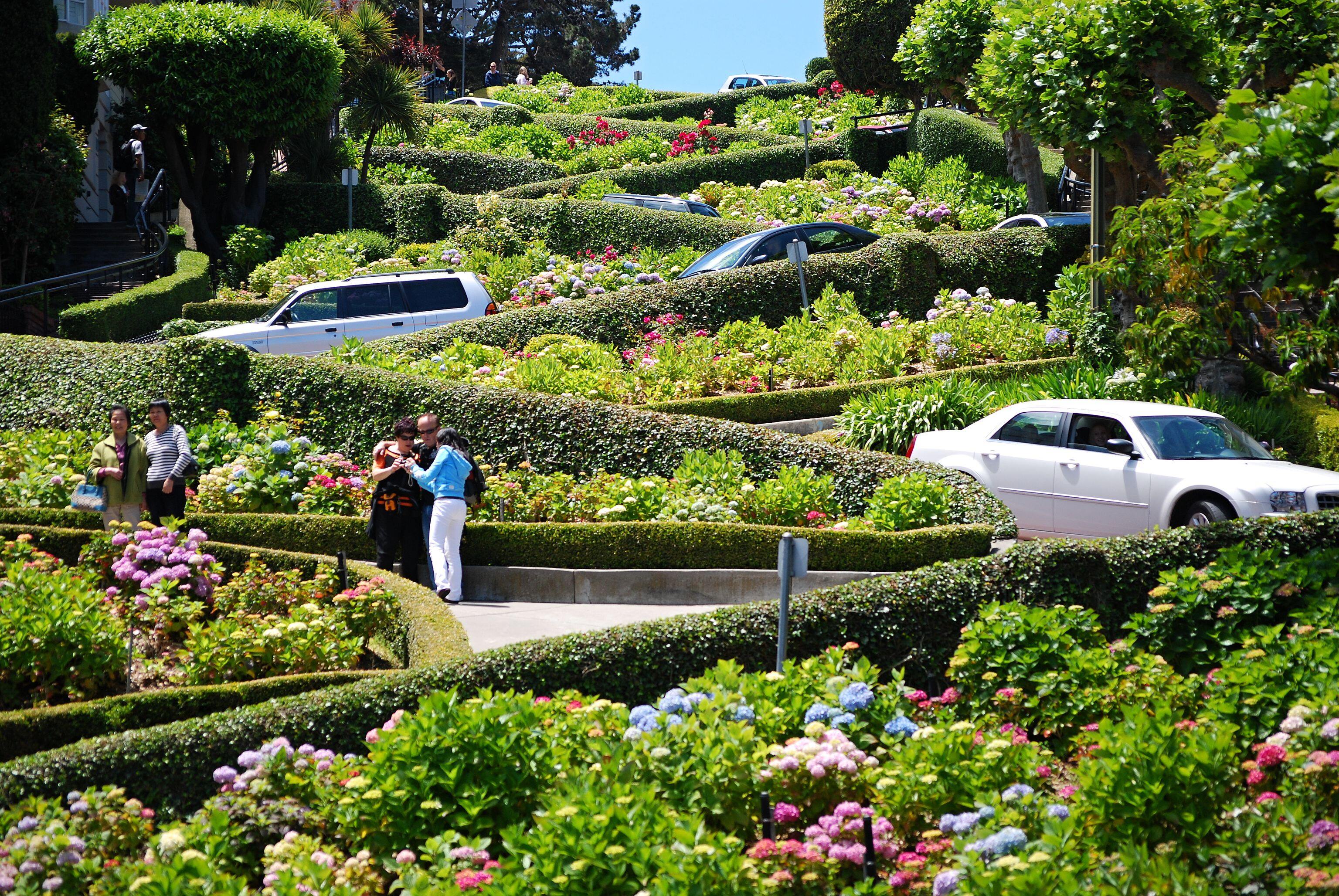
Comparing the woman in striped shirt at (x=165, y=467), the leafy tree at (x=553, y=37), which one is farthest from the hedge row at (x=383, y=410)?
the leafy tree at (x=553, y=37)

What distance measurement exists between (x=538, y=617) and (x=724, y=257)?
11871 mm

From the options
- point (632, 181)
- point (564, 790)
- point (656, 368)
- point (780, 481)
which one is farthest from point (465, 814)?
point (632, 181)

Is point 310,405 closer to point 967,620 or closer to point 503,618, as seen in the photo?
point 503,618

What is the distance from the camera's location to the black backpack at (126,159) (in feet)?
97.4

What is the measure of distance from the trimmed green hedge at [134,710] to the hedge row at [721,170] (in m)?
27.1

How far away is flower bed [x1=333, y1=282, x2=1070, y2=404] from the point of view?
1570 cm

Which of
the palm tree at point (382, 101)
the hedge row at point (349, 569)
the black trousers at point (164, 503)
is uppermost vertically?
the palm tree at point (382, 101)

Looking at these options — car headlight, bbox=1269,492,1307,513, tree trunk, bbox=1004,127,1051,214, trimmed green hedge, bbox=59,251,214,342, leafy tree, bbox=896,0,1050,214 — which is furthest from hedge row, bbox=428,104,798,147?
car headlight, bbox=1269,492,1307,513

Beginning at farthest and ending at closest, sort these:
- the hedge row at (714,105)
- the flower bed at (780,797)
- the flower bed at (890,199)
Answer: the hedge row at (714,105)
the flower bed at (890,199)
the flower bed at (780,797)

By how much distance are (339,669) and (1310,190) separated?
5.92 meters

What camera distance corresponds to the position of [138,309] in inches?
934

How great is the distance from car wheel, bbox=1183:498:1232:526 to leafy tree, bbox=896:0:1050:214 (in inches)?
698

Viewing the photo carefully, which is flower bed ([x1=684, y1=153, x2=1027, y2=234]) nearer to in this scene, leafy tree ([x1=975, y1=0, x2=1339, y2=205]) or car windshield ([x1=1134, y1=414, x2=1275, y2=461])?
leafy tree ([x1=975, y1=0, x2=1339, y2=205])

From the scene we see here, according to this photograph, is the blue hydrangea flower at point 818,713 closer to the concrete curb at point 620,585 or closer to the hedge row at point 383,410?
the concrete curb at point 620,585
